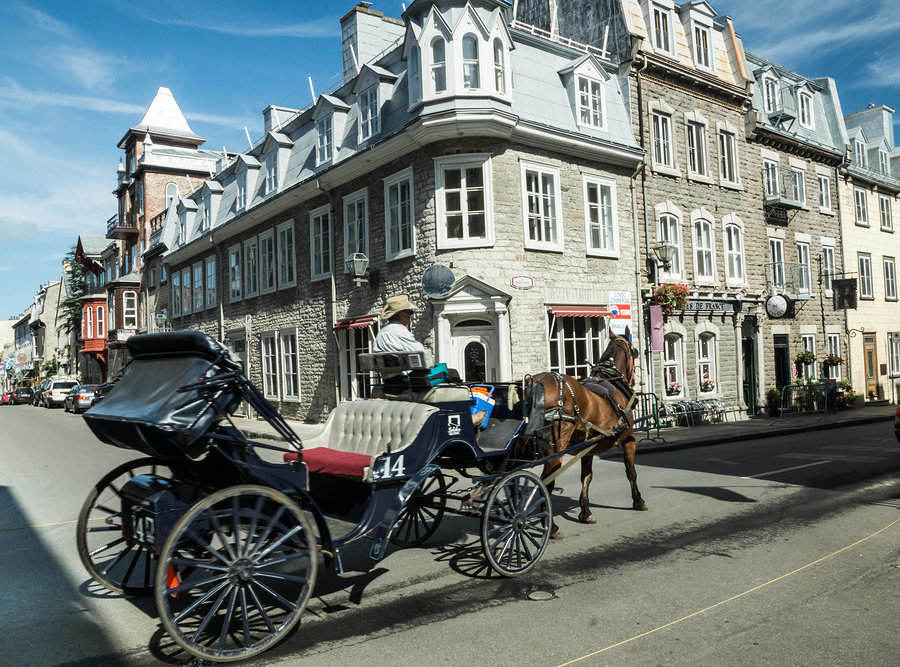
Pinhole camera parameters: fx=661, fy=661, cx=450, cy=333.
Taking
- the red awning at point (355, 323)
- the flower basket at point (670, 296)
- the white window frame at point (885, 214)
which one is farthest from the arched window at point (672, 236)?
the white window frame at point (885, 214)

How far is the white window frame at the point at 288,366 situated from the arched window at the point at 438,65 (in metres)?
9.30

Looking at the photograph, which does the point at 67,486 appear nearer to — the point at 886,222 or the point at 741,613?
the point at 741,613

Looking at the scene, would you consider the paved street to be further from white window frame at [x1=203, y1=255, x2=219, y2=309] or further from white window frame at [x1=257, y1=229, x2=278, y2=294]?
white window frame at [x1=203, y1=255, x2=219, y2=309]

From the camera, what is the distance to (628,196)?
17688 mm

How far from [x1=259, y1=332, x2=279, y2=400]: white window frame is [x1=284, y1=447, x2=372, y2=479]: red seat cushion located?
17235 mm

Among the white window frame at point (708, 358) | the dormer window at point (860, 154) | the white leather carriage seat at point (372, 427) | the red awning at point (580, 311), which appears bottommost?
the white leather carriage seat at point (372, 427)

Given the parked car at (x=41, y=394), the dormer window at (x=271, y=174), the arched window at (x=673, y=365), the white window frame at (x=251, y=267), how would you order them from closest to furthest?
the arched window at (x=673, y=365), the dormer window at (x=271, y=174), the white window frame at (x=251, y=267), the parked car at (x=41, y=394)

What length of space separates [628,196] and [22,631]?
16354 mm

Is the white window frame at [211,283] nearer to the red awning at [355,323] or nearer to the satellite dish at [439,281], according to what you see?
the red awning at [355,323]

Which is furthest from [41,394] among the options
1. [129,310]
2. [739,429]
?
[739,429]

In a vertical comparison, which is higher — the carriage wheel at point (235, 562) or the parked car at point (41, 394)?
the parked car at point (41, 394)

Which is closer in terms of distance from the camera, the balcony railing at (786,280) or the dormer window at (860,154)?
the balcony railing at (786,280)

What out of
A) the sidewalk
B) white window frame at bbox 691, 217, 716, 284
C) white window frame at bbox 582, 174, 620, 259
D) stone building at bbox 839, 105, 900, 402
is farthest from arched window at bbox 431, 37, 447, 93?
A: stone building at bbox 839, 105, 900, 402

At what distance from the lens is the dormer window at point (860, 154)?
27.9 meters
